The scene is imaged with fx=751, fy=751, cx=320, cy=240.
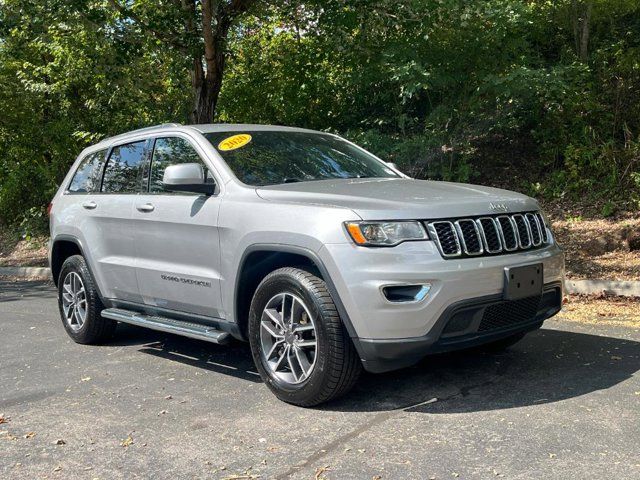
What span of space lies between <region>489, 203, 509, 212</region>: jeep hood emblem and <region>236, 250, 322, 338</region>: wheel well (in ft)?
3.78

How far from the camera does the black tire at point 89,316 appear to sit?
6.54 metres

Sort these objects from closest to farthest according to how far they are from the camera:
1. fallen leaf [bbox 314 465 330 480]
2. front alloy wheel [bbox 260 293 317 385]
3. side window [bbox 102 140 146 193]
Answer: fallen leaf [bbox 314 465 330 480]
front alloy wheel [bbox 260 293 317 385]
side window [bbox 102 140 146 193]

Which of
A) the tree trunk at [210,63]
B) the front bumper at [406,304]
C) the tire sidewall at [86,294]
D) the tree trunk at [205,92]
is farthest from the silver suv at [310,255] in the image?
the tree trunk at [205,92]

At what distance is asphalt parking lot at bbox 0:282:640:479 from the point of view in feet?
12.1

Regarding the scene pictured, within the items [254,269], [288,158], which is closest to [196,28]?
[288,158]

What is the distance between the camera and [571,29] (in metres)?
14.6

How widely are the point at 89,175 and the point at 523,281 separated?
415cm

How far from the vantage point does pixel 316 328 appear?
442 cm

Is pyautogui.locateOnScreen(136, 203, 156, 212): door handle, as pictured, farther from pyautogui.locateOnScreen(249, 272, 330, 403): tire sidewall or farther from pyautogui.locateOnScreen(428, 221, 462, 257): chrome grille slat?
pyautogui.locateOnScreen(428, 221, 462, 257): chrome grille slat

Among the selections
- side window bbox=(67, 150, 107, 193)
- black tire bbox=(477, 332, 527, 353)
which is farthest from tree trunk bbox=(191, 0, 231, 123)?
black tire bbox=(477, 332, 527, 353)

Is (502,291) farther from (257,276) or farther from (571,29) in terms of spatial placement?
(571,29)

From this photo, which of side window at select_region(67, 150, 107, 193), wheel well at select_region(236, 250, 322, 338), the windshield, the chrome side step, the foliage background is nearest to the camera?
Result: wheel well at select_region(236, 250, 322, 338)

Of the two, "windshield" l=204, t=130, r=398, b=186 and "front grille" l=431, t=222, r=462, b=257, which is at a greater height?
"windshield" l=204, t=130, r=398, b=186

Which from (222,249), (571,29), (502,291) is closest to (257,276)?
(222,249)
